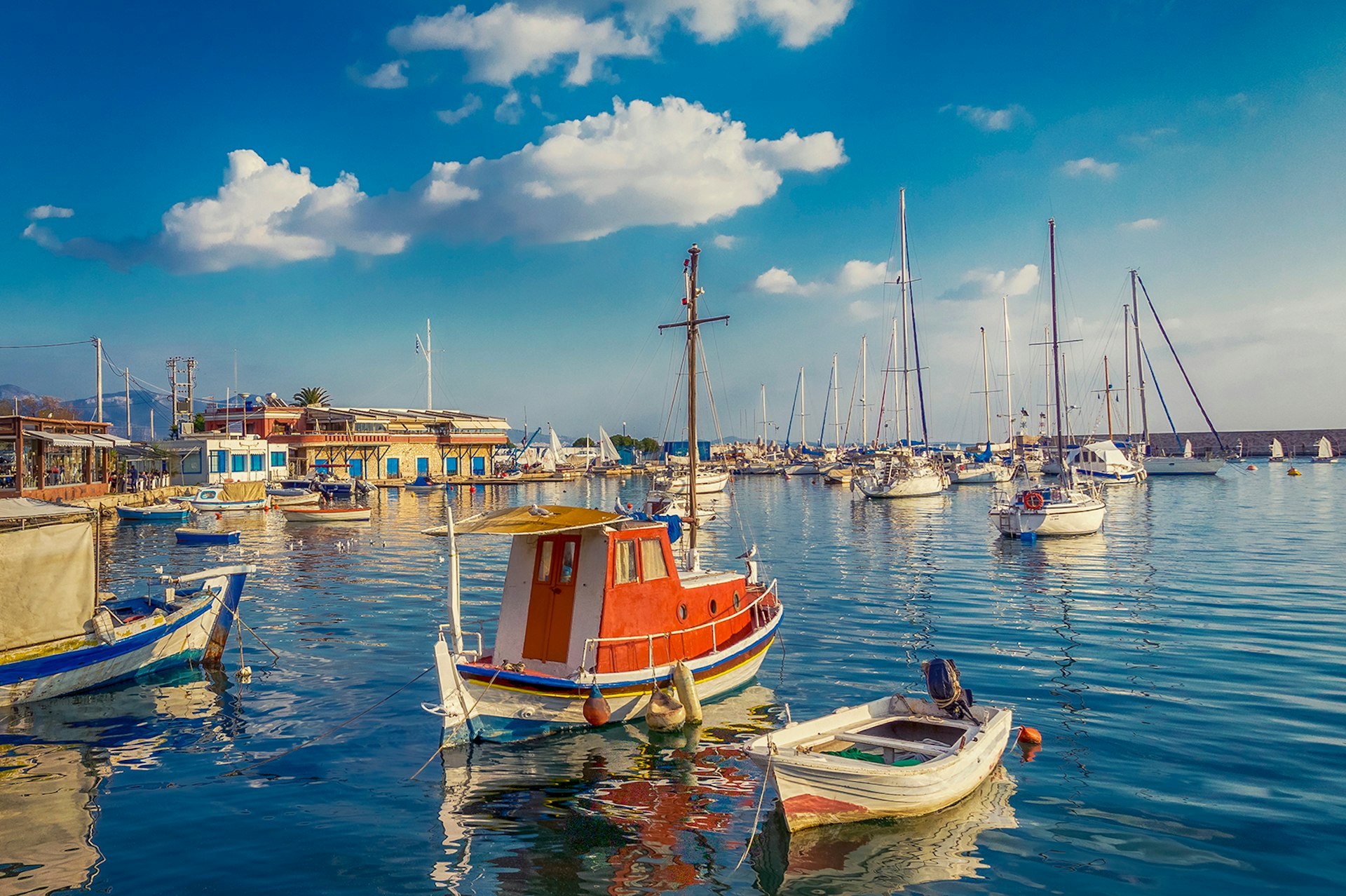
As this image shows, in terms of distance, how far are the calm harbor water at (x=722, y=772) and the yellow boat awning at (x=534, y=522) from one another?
11.7 ft

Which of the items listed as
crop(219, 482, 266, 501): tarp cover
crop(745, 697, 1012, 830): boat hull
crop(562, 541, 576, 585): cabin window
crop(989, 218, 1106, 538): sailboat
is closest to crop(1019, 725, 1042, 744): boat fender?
crop(745, 697, 1012, 830): boat hull

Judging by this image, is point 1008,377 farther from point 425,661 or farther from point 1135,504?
point 425,661

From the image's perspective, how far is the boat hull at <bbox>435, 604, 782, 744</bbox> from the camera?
12734 mm

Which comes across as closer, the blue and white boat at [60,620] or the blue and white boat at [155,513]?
the blue and white boat at [60,620]

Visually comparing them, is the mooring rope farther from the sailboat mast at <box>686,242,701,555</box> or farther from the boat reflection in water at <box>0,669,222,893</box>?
the sailboat mast at <box>686,242,701,555</box>

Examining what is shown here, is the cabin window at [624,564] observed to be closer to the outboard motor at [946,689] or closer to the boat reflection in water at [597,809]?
the boat reflection in water at [597,809]

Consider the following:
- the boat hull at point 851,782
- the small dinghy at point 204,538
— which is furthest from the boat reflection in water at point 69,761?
the small dinghy at point 204,538

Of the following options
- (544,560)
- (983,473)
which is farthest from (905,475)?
(544,560)

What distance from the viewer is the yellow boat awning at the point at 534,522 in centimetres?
1327

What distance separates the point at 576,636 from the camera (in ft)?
45.9

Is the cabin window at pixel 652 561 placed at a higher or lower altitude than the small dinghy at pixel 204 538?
higher

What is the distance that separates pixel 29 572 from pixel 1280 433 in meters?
195

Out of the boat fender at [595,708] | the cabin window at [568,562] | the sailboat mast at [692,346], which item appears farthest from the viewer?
the sailboat mast at [692,346]

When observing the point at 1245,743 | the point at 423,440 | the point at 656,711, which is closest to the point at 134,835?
the point at 656,711
